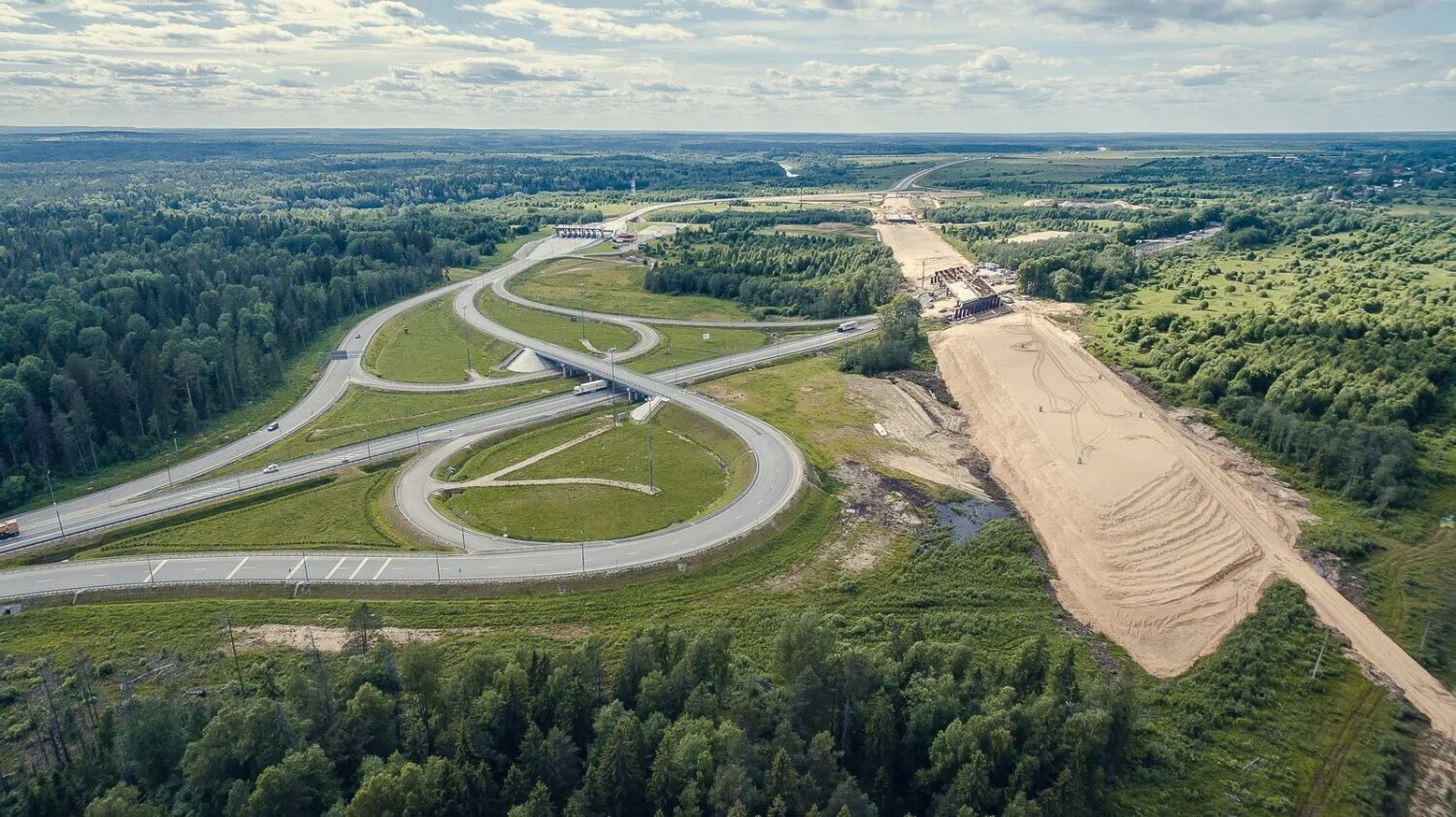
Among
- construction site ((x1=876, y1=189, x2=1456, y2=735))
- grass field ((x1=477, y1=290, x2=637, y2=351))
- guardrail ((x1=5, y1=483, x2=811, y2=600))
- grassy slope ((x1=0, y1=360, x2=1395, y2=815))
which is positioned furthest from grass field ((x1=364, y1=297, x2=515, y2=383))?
construction site ((x1=876, y1=189, x2=1456, y2=735))

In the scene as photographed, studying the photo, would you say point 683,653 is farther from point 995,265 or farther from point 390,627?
point 995,265

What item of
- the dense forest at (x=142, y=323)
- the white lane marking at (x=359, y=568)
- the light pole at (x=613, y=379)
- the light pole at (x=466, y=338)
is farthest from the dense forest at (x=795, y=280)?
the white lane marking at (x=359, y=568)

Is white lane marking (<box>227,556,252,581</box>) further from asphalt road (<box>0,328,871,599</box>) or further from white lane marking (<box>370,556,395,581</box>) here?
white lane marking (<box>370,556,395,581</box>)

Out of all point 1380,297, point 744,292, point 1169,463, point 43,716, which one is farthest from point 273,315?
point 1380,297

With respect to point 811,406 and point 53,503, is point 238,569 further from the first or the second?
point 811,406

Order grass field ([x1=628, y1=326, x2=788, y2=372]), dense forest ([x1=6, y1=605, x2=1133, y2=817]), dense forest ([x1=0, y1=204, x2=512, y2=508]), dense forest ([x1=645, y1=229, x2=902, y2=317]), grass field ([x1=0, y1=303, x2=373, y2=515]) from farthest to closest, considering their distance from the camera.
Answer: dense forest ([x1=645, y1=229, x2=902, y2=317])
grass field ([x1=628, y1=326, x2=788, y2=372])
dense forest ([x1=0, y1=204, x2=512, y2=508])
grass field ([x1=0, y1=303, x2=373, y2=515])
dense forest ([x1=6, y1=605, x2=1133, y2=817])

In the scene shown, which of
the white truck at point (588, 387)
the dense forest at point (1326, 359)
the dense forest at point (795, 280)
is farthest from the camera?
the dense forest at point (795, 280)

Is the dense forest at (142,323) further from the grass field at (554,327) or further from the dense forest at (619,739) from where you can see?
the dense forest at (619,739)

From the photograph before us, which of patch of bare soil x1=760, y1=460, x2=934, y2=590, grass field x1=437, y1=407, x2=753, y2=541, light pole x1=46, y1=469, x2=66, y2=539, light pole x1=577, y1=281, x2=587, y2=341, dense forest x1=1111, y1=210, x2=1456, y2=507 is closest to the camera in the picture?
patch of bare soil x1=760, y1=460, x2=934, y2=590
